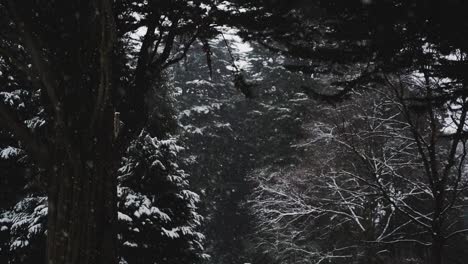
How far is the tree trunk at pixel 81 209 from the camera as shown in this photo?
339 centimetres

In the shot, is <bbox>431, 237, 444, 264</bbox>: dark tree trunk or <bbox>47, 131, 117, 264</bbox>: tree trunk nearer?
<bbox>47, 131, 117, 264</bbox>: tree trunk

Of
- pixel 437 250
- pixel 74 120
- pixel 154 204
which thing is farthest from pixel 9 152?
pixel 437 250

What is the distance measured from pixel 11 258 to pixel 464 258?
17215 millimetres

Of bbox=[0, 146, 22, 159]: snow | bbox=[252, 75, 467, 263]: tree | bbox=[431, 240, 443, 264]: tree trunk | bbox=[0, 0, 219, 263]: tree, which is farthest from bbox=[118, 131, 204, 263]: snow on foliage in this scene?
bbox=[0, 0, 219, 263]: tree

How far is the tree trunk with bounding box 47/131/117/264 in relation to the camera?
133 inches

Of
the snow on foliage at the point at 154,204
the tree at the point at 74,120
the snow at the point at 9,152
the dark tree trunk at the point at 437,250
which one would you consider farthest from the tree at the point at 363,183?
the tree at the point at 74,120

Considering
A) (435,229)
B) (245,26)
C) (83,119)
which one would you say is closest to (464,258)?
(435,229)

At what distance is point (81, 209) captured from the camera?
11.2 ft

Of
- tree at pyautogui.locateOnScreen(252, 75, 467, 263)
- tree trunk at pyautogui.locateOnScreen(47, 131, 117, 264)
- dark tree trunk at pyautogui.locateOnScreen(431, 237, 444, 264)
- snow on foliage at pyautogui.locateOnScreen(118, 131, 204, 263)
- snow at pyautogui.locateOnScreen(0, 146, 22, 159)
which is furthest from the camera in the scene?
tree at pyautogui.locateOnScreen(252, 75, 467, 263)

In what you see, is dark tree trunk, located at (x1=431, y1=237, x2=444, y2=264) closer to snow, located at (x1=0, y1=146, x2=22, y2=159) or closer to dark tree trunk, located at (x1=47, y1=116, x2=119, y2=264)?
dark tree trunk, located at (x1=47, y1=116, x2=119, y2=264)

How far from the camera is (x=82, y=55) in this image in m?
3.56

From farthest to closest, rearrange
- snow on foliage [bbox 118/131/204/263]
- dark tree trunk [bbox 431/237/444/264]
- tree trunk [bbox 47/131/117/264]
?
snow on foliage [bbox 118/131/204/263]
dark tree trunk [bbox 431/237/444/264]
tree trunk [bbox 47/131/117/264]

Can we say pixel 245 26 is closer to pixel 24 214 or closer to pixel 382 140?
pixel 24 214

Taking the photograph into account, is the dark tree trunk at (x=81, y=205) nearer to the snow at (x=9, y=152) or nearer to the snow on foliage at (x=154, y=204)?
the snow on foliage at (x=154, y=204)
